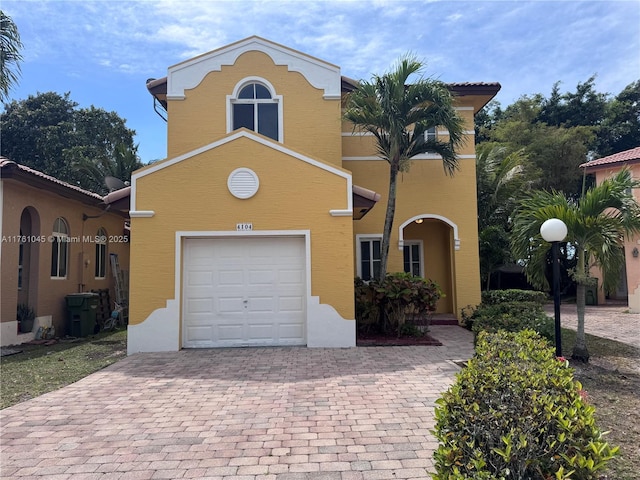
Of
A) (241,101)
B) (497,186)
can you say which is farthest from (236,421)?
(497,186)

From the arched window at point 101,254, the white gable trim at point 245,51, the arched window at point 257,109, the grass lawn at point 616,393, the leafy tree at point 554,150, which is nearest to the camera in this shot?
the grass lawn at point 616,393

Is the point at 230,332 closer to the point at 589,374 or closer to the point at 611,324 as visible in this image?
the point at 589,374

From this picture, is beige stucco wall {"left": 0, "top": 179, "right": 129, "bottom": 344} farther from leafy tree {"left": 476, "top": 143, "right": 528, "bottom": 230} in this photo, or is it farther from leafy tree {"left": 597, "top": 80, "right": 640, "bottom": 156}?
leafy tree {"left": 597, "top": 80, "right": 640, "bottom": 156}

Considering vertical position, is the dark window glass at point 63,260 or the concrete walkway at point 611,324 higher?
the dark window glass at point 63,260

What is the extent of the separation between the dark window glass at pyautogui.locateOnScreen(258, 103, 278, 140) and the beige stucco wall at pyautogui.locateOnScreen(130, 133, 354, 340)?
9.93 ft

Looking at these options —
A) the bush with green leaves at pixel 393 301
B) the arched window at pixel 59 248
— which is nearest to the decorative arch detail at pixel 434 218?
the bush with green leaves at pixel 393 301

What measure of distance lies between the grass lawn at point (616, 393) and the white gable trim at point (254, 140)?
5.41m

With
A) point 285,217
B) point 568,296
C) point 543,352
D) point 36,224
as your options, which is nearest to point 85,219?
point 36,224

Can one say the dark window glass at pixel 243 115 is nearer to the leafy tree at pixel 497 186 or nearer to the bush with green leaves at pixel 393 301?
the bush with green leaves at pixel 393 301

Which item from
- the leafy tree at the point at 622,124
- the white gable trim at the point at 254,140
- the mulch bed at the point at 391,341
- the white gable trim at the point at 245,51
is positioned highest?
the leafy tree at the point at 622,124

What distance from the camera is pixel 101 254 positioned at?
52.5ft

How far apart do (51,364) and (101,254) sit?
7.97 metres

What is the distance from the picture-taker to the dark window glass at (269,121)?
12.4 metres

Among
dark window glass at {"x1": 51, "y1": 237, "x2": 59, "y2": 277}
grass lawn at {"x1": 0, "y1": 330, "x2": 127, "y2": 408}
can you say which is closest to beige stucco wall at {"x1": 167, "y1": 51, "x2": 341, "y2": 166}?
dark window glass at {"x1": 51, "y1": 237, "x2": 59, "y2": 277}
